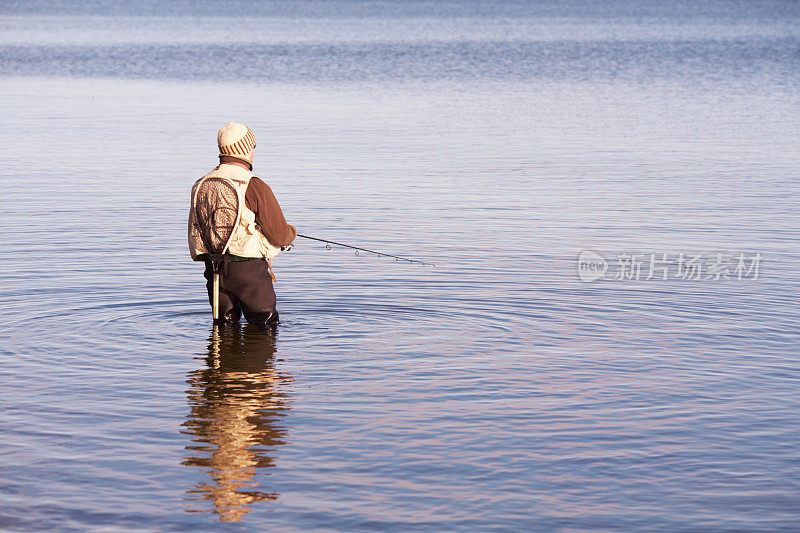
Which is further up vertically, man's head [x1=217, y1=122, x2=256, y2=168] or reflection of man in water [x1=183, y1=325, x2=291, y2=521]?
man's head [x1=217, y1=122, x2=256, y2=168]

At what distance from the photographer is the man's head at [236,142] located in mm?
7730

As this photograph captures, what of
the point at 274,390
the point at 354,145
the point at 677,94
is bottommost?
the point at 274,390

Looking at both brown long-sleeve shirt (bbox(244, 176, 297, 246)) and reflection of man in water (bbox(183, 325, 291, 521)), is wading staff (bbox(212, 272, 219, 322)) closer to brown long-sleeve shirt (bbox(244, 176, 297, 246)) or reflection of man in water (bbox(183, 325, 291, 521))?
reflection of man in water (bbox(183, 325, 291, 521))

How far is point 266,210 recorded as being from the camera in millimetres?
7730

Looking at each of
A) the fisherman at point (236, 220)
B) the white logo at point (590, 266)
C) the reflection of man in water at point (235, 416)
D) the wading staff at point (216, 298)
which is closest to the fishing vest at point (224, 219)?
the fisherman at point (236, 220)

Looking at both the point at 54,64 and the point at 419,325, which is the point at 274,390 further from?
the point at 54,64

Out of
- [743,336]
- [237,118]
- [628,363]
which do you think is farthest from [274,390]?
[237,118]

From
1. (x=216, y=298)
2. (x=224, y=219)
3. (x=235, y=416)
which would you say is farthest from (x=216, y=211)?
(x=235, y=416)

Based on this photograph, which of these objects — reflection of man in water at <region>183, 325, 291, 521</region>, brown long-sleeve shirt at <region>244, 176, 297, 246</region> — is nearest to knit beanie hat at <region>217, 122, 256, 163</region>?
brown long-sleeve shirt at <region>244, 176, 297, 246</region>

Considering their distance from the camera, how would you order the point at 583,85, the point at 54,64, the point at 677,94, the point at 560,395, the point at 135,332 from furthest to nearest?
the point at 54,64 → the point at 583,85 → the point at 677,94 → the point at 135,332 → the point at 560,395

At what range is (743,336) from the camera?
28.9 feet

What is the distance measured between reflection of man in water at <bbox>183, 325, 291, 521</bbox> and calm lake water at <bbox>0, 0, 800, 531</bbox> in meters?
0.02

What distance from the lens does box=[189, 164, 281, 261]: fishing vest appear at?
303 inches

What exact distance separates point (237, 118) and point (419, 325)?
1785 centimetres
